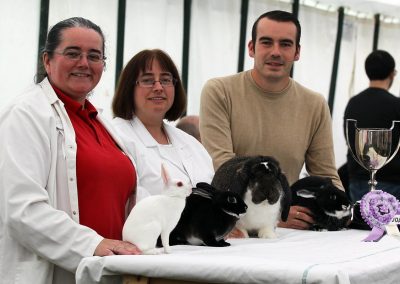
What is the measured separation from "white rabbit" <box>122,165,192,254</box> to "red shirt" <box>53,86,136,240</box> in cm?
15

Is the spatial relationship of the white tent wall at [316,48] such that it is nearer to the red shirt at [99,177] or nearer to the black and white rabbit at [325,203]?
the black and white rabbit at [325,203]

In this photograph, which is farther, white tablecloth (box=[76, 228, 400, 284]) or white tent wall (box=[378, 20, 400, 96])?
white tent wall (box=[378, 20, 400, 96])

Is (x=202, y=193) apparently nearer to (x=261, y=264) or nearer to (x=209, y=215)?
(x=209, y=215)

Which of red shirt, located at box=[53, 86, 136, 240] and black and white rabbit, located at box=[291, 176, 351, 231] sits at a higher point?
red shirt, located at box=[53, 86, 136, 240]

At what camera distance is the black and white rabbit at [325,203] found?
2.19 metres

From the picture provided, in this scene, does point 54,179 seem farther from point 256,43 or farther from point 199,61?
point 199,61

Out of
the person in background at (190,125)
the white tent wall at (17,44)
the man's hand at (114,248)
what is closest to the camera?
the man's hand at (114,248)

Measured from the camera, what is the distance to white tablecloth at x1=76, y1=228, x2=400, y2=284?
1.45 metres

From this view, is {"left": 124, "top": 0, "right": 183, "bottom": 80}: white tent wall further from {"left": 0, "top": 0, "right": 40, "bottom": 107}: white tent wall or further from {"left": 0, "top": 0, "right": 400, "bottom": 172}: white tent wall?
{"left": 0, "top": 0, "right": 40, "bottom": 107}: white tent wall

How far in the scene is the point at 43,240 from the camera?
173cm

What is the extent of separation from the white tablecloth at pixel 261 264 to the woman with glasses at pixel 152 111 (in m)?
0.43

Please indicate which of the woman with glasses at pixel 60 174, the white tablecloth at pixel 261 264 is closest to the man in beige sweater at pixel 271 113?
the woman with glasses at pixel 60 174

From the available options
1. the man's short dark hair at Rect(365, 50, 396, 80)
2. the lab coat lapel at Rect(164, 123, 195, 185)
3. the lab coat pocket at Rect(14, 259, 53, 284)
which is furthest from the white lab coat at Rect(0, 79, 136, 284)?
the man's short dark hair at Rect(365, 50, 396, 80)

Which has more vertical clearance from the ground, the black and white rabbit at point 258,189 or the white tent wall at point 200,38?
the white tent wall at point 200,38
